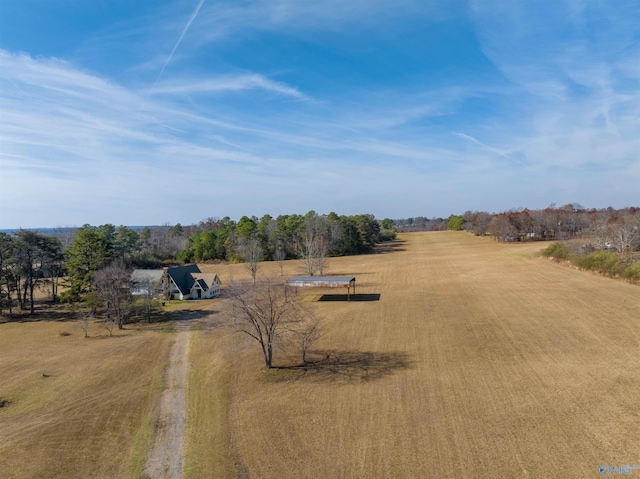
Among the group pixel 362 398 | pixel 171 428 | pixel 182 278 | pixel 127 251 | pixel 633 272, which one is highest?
pixel 127 251

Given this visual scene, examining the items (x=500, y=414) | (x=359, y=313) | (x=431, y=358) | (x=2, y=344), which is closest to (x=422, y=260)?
(x=359, y=313)

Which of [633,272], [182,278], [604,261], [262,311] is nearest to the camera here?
[262,311]

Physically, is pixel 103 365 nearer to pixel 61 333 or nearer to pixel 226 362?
pixel 226 362

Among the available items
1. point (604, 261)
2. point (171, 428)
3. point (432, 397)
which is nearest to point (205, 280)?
point (171, 428)

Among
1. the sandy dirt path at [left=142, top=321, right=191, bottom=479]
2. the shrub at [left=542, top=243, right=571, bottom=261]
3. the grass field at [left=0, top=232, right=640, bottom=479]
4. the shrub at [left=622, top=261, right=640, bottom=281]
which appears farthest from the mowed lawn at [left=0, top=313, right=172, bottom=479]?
the shrub at [left=542, top=243, right=571, bottom=261]

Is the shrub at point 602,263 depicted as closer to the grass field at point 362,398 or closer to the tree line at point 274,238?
the grass field at point 362,398

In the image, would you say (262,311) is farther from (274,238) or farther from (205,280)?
(274,238)
